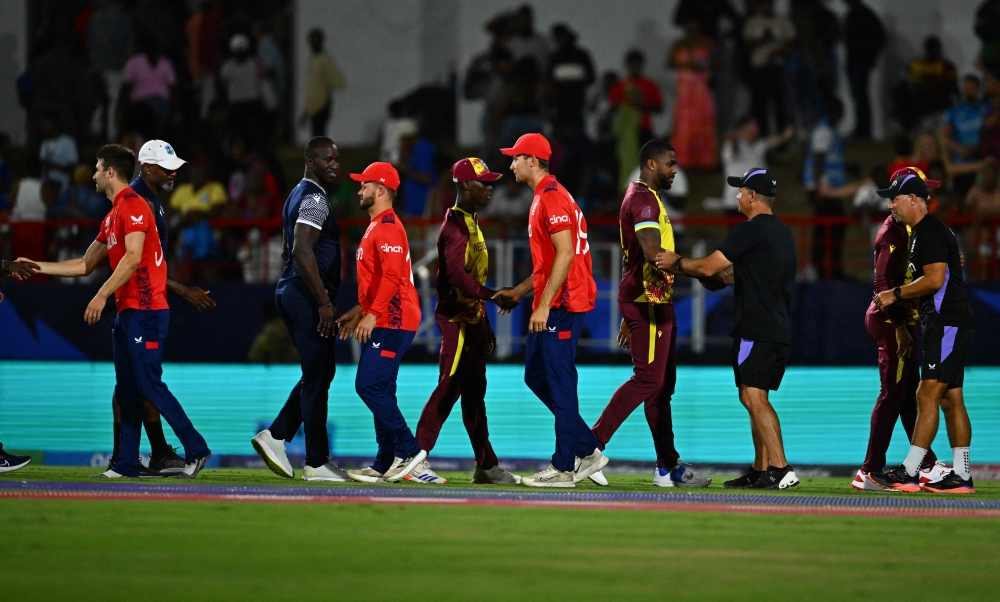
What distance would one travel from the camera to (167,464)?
9.61 metres

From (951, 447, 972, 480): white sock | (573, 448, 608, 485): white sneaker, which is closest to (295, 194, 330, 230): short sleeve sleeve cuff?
(573, 448, 608, 485): white sneaker

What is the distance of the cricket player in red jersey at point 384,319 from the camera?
909 centimetres

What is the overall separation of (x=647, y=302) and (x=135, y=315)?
10.9ft

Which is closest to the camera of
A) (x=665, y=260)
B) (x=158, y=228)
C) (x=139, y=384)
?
(x=665, y=260)

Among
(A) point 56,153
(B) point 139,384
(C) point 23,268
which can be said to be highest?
(A) point 56,153

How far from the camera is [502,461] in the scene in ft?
41.1

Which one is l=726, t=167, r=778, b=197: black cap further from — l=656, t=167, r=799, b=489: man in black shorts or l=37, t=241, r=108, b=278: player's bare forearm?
l=37, t=241, r=108, b=278: player's bare forearm

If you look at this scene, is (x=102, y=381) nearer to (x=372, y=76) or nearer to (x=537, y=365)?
(x=537, y=365)

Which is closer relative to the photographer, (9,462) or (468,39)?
(9,462)

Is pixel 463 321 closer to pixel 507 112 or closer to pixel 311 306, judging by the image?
pixel 311 306

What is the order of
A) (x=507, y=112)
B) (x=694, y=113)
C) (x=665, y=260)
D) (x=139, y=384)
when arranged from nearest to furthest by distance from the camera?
(x=665, y=260)
(x=139, y=384)
(x=507, y=112)
(x=694, y=113)

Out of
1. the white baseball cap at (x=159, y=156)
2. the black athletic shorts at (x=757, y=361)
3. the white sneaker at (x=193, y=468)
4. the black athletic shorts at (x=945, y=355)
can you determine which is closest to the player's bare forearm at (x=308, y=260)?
the white baseball cap at (x=159, y=156)

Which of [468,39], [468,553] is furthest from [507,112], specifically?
[468,553]

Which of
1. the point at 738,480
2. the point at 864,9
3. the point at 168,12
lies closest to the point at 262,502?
the point at 738,480
